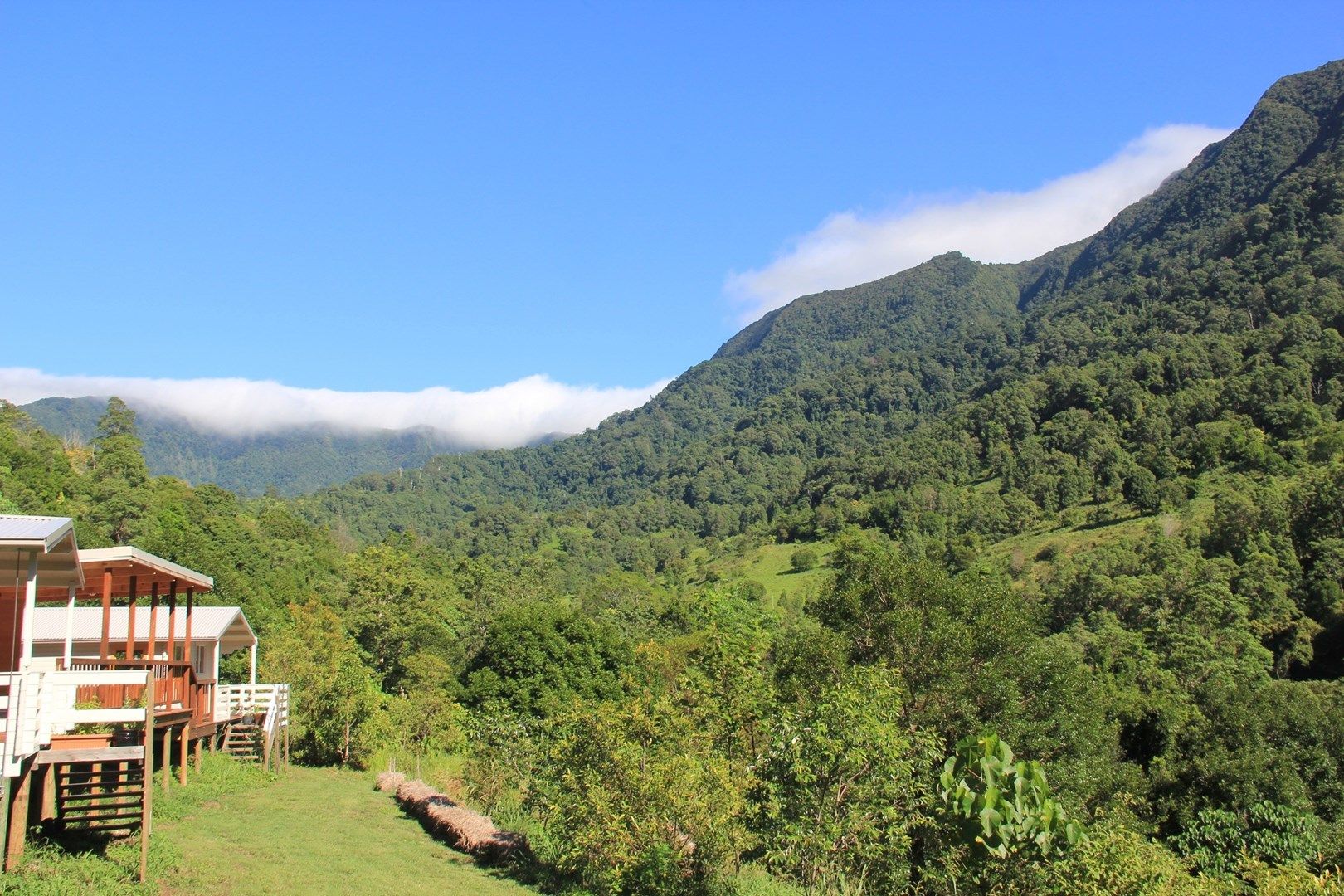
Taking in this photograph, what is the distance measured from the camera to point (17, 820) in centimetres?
1056

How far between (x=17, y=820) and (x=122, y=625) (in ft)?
49.3

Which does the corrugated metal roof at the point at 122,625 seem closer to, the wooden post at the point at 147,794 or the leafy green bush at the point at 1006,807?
the wooden post at the point at 147,794

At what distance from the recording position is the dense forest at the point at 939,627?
49.1 feet

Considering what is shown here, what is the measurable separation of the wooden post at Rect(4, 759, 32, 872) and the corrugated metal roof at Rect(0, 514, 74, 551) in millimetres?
2381

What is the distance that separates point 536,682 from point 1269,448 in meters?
75.3

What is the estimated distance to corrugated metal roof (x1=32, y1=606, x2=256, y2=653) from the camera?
23062mm

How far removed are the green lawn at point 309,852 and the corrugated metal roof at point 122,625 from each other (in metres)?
4.79

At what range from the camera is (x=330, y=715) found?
2886 cm

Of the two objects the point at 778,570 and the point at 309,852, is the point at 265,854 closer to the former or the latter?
the point at 309,852

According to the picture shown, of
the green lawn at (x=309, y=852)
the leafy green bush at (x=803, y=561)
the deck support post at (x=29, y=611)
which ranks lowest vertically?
the leafy green bush at (x=803, y=561)

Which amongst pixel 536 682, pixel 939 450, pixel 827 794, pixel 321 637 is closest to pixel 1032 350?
pixel 939 450

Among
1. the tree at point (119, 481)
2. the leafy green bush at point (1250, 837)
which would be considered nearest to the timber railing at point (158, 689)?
the leafy green bush at point (1250, 837)

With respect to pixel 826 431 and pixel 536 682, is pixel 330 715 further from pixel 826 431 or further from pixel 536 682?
pixel 826 431

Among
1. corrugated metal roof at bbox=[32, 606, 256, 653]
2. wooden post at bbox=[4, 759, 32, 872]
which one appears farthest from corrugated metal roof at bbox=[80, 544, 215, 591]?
corrugated metal roof at bbox=[32, 606, 256, 653]
